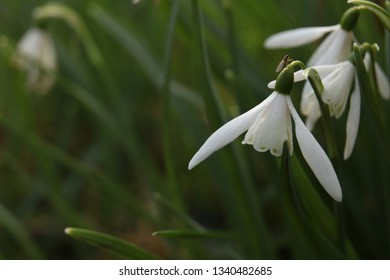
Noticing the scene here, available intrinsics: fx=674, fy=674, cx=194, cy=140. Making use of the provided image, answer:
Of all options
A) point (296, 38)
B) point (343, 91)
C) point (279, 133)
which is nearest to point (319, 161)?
point (279, 133)

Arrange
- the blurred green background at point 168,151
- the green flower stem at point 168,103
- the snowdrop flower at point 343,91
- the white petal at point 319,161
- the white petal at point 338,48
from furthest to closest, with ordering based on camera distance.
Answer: the blurred green background at point 168,151 < the green flower stem at point 168,103 < the white petal at point 338,48 < the snowdrop flower at point 343,91 < the white petal at point 319,161

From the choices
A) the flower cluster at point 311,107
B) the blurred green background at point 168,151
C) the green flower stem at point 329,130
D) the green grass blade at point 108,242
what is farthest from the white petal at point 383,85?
the green grass blade at point 108,242

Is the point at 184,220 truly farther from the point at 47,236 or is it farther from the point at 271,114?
the point at 47,236

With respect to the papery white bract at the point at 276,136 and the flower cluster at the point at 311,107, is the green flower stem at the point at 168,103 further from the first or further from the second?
the papery white bract at the point at 276,136

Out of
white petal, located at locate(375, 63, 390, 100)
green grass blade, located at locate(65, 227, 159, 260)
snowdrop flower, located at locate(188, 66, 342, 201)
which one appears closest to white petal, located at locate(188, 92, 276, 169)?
snowdrop flower, located at locate(188, 66, 342, 201)

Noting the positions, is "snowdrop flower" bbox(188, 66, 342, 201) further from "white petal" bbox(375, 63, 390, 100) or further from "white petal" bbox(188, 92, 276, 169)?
"white petal" bbox(375, 63, 390, 100)

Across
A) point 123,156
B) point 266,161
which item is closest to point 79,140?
point 123,156

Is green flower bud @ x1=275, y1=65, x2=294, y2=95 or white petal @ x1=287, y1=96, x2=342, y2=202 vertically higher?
green flower bud @ x1=275, y1=65, x2=294, y2=95

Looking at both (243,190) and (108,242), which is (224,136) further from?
(243,190)

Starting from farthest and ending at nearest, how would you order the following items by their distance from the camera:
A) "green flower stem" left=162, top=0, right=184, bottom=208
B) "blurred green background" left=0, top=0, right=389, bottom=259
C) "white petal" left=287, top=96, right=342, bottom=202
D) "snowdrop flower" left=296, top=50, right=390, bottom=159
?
"blurred green background" left=0, top=0, right=389, bottom=259 < "green flower stem" left=162, top=0, right=184, bottom=208 < "snowdrop flower" left=296, top=50, right=390, bottom=159 < "white petal" left=287, top=96, right=342, bottom=202
